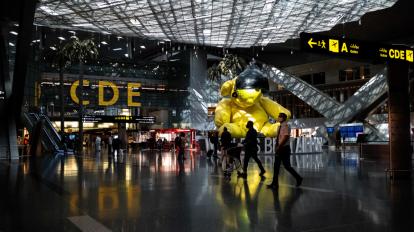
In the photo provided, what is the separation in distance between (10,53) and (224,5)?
15953mm

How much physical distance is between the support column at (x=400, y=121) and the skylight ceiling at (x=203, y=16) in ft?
74.1

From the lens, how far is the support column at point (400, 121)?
1086 centimetres

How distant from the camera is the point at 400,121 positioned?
10875mm

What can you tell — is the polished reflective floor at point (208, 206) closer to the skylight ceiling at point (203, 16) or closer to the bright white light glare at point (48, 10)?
the skylight ceiling at point (203, 16)

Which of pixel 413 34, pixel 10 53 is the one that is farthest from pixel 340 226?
pixel 413 34

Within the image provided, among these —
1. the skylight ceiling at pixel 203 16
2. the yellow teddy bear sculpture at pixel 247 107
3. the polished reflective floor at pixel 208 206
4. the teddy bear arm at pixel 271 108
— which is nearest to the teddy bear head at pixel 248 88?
the yellow teddy bear sculpture at pixel 247 107

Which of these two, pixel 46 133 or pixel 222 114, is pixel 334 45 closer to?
pixel 222 114

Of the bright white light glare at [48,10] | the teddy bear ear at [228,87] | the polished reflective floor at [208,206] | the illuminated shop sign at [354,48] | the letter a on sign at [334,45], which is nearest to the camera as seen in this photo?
the polished reflective floor at [208,206]

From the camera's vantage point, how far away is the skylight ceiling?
32906 millimetres

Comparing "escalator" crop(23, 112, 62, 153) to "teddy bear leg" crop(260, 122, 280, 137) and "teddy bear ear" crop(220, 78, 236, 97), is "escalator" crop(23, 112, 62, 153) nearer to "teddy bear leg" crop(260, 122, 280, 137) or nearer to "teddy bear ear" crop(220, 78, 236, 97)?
"teddy bear ear" crop(220, 78, 236, 97)

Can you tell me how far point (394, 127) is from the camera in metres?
10.9

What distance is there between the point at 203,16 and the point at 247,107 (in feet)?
41.6

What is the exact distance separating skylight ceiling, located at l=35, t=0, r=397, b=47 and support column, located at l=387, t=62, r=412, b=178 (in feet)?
74.1

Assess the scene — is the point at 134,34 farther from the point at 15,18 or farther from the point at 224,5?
the point at 15,18
